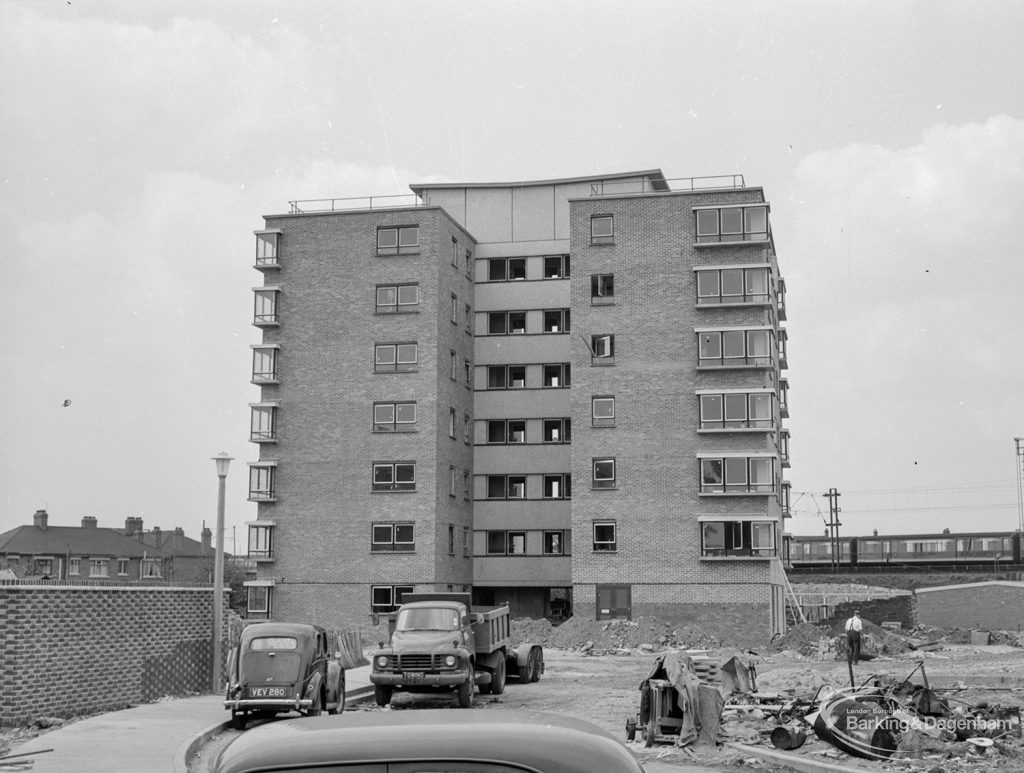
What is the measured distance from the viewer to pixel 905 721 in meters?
17.6

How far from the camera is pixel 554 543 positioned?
6488cm

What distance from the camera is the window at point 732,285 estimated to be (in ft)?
188

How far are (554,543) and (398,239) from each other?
709 inches

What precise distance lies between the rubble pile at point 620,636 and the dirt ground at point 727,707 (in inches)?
43.5

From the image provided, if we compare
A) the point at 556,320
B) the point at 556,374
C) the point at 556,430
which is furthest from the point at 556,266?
the point at 556,430

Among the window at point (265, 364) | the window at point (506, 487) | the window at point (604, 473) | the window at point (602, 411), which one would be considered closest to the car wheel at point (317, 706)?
the window at point (604, 473)

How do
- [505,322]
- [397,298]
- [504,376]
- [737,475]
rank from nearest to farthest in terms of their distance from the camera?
[737,475] → [397,298] → [504,376] → [505,322]

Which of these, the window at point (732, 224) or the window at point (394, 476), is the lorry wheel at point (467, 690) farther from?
the window at point (732, 224)

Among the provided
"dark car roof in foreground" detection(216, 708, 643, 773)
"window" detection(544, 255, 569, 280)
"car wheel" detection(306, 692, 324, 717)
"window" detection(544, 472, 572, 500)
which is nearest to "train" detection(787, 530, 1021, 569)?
"window" detection(544, 472, 572, 500)

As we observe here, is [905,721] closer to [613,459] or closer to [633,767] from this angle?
[633,767]

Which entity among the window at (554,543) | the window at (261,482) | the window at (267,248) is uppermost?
the window at (267,248)

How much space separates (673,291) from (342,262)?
16635 mm

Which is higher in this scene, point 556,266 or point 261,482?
point 556,266

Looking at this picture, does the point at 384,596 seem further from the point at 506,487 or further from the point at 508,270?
the point at 508,270
